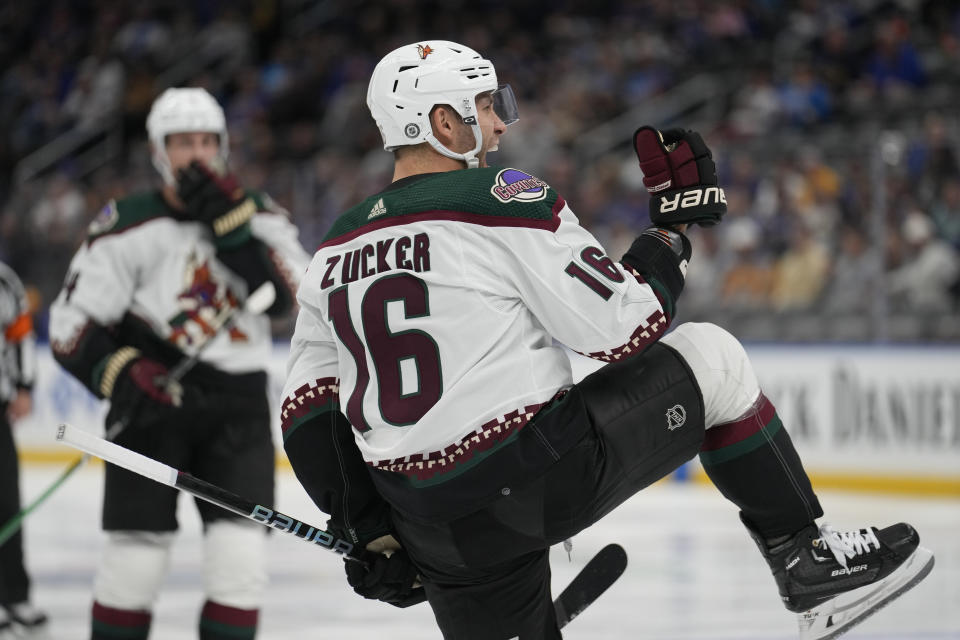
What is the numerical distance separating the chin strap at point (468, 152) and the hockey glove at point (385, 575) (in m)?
0.77

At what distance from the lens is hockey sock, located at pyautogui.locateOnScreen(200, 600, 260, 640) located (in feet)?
11.5

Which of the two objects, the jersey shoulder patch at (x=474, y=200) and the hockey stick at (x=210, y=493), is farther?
the hockey stick at (x=210, y=493)

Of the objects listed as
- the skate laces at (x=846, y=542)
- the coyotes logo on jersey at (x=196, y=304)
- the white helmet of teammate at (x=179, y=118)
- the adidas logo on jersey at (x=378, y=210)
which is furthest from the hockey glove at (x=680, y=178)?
the white helmet of teammate at (x=179, y=118)

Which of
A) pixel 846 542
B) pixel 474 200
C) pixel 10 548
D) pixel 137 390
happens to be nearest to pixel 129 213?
pixel 137 390

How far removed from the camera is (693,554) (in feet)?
19.8

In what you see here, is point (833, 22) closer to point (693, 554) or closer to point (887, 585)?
point (693, 554)

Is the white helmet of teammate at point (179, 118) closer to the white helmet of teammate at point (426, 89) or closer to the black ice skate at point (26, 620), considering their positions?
the white helmet of teammate at point (426, 89)

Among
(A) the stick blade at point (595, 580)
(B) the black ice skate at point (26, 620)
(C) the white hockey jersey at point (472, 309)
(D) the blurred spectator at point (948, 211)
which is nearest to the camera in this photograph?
(C) the white hockey jersey at point (472, 309)

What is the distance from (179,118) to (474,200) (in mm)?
1743

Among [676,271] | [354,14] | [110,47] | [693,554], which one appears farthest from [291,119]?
[676,271]

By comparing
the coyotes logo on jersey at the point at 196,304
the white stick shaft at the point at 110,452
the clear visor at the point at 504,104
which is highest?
the clear visor at the point at 504,104

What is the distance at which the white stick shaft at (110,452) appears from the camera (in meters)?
2.45

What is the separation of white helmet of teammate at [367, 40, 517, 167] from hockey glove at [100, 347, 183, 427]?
1.36m

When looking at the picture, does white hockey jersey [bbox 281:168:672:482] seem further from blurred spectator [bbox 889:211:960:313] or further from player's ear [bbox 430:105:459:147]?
blurred spectator [bbox 889:211:960:313]
